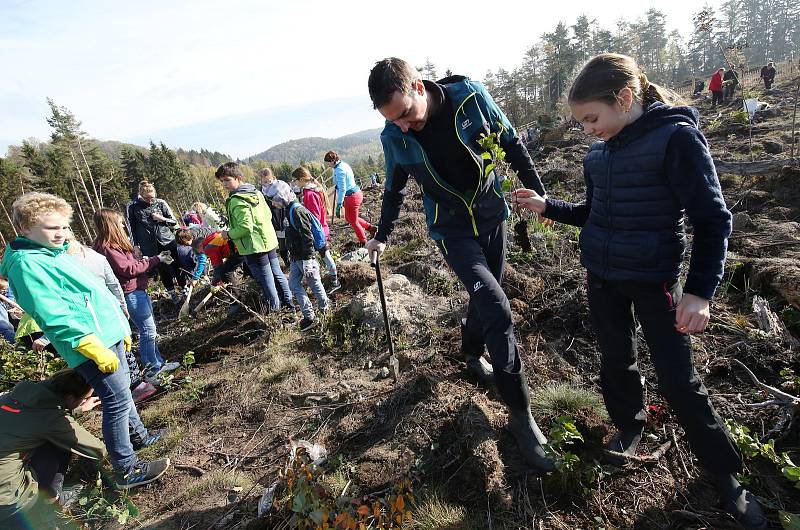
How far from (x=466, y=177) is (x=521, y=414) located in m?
1.34

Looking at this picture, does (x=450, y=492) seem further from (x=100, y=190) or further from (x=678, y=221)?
(x=100, y=190)

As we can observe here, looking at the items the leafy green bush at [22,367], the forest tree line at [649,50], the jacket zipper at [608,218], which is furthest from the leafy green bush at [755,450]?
the forest tree line at [649,50]

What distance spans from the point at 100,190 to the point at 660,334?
134ft

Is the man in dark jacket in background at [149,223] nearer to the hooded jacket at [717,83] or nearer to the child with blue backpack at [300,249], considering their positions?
the child with blue backpack at [300,249]

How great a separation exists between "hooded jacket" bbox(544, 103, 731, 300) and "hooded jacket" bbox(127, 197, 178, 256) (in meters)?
6.14

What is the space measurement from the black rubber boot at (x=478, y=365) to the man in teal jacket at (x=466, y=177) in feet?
1.76

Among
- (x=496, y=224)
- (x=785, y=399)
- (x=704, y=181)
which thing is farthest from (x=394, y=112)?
(x=785, y=399)

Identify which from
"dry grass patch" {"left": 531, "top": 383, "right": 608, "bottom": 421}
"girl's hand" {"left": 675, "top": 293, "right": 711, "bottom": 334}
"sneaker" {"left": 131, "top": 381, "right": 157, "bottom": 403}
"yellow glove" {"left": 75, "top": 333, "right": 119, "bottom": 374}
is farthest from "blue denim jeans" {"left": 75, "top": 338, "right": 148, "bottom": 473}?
"girl's hand" {"left": 675, "top": 293, "right": 711, "bottom": 334}

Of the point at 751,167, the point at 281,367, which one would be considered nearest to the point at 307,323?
the point at 281,367

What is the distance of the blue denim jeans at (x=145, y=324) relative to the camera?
3994 millimetres

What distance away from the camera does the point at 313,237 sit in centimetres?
466

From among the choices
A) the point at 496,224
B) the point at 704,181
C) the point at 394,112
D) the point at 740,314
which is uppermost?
the point at 394,112

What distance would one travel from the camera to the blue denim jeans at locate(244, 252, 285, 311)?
15.1 feet

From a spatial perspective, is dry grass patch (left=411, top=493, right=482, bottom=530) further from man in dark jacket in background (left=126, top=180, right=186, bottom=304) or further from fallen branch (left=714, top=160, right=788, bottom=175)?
fallen branch (left=714, top=160, right=788, bottom=175)
